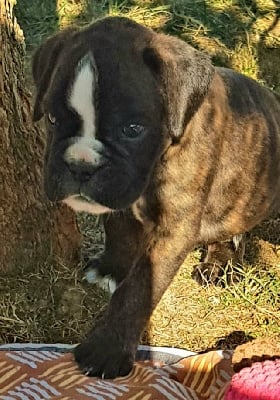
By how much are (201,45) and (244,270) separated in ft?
6.17

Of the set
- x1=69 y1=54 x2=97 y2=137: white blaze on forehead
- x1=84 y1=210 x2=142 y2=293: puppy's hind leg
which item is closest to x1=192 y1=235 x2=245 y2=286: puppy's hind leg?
x1=84 y1=210 x2=142 y2=293: puppy's hind leg

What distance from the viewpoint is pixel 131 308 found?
3.01m

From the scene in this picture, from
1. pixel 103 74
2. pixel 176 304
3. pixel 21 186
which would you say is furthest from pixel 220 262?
pixel 103 74

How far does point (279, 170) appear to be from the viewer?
358 cm

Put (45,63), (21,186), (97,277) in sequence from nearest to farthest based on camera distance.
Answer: (45,63) < (21,186) < (97,277)

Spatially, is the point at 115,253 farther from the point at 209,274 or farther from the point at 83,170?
the point at 83,170

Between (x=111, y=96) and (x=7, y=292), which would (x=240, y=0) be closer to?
(x=7, y=292)

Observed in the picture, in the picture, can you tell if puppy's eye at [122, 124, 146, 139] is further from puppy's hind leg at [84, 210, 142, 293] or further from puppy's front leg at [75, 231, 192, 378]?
puppy's hind leg at [84, 210, 142, 293]

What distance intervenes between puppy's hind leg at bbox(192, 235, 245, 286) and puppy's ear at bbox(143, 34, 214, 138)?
3.75ft

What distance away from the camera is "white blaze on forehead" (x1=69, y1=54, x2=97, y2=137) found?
8.57ft

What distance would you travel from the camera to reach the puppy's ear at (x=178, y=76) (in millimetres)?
2752

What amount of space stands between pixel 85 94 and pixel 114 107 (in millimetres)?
93

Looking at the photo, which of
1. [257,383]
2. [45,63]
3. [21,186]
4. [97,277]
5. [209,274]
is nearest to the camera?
[257,383]

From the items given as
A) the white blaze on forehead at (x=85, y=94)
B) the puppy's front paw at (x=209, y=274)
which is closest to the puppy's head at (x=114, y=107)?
the white blaze on forehead at (x=85, y=94)
